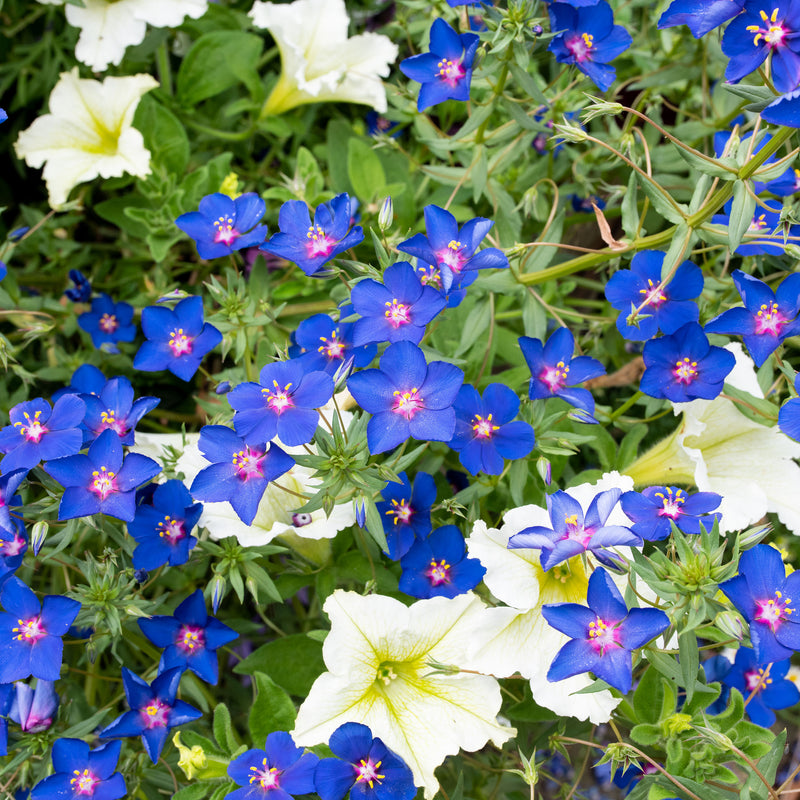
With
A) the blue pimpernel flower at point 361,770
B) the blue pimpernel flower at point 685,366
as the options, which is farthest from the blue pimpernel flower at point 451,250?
the blue pimpernel flower at point 361,770

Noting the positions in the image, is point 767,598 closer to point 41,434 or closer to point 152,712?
point 152,712

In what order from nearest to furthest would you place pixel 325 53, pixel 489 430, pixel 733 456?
pixel 489 430, pixel 733 456, pixel 325 53

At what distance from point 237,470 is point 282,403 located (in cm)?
15

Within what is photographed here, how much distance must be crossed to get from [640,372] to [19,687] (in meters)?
1.57

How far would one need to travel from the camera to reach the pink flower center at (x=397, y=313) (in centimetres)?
132

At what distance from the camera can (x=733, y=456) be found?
1.77m

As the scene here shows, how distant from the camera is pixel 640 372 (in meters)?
2.16

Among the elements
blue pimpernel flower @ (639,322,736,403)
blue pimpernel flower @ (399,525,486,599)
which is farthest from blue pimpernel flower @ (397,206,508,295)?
blue pimpernel flower @ (399,525,486,599)

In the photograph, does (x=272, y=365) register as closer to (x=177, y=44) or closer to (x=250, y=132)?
(x=250, y=132)

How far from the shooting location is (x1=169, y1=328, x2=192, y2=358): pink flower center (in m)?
1.61

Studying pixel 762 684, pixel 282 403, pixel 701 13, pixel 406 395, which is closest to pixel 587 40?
pixel 701 13

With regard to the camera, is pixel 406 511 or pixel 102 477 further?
pixel 406 511

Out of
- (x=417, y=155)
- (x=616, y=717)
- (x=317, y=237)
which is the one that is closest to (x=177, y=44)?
(x=417, y=155)

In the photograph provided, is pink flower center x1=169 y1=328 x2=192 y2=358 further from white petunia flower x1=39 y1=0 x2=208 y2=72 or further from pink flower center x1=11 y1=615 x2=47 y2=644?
white petunia flower x1=39 y1=0 x2=208 y2=72
